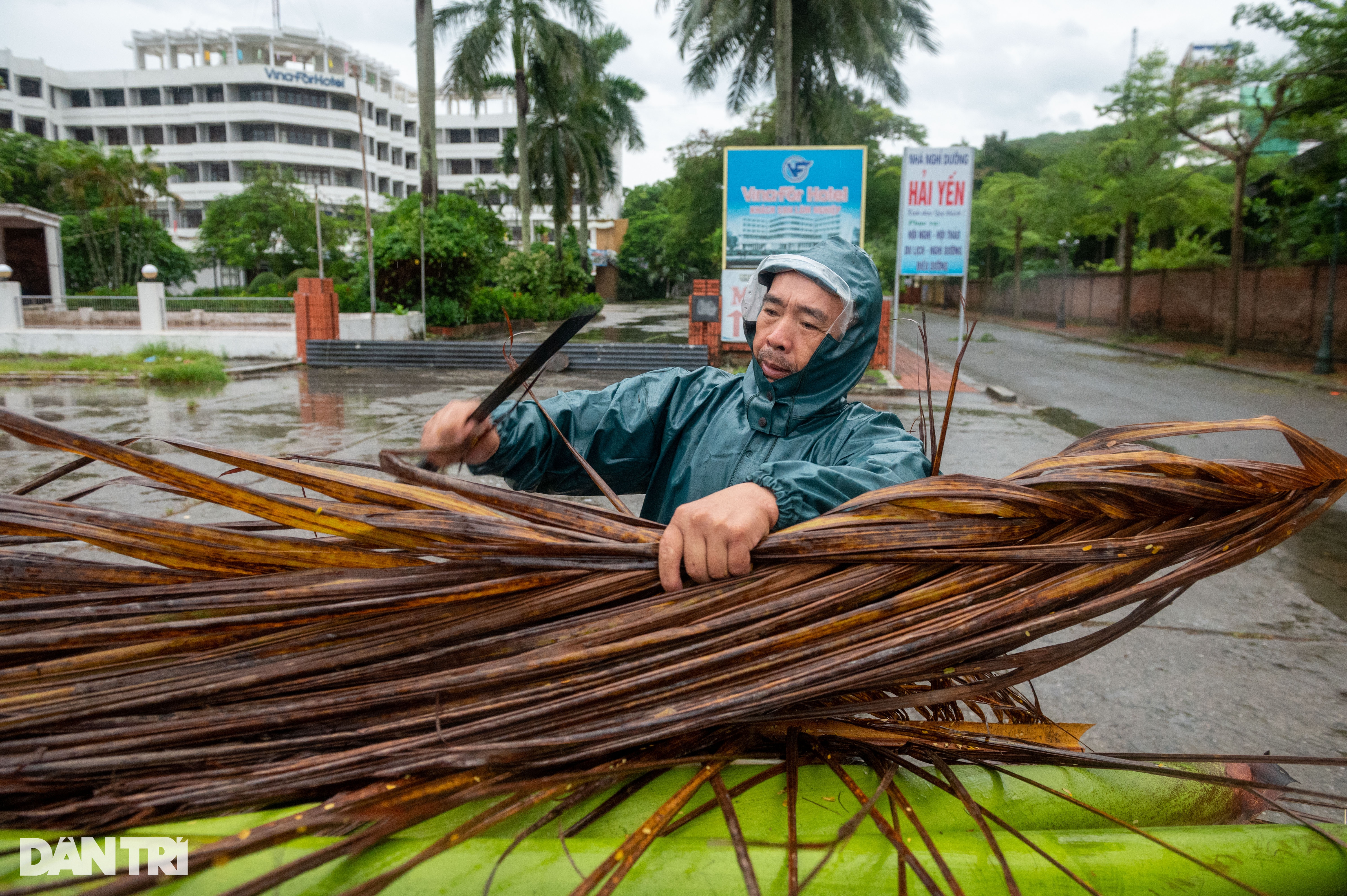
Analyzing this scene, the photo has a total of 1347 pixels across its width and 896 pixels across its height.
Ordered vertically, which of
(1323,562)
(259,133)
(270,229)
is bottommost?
(1323,562)

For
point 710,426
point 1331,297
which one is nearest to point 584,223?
point 1331,297

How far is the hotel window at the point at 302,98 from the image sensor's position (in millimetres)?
63031

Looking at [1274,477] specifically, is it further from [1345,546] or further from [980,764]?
[1345,546]

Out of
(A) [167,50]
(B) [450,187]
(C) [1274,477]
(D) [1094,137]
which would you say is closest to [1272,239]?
(D) [1094,137]

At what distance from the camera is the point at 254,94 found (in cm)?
6228

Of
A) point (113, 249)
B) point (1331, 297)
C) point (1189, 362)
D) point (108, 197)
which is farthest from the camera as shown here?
point (113, 249)

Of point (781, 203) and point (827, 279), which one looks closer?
point (827, 279)

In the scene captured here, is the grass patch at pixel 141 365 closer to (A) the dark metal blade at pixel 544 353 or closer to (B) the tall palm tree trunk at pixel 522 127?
(A) the dark metal blade at pixel 544 353

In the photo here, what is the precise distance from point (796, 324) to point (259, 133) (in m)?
71.7

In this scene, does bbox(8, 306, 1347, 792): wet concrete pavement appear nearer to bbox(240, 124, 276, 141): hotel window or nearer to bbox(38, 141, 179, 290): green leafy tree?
bbox(38, 141, 179, 290): green leafy tree

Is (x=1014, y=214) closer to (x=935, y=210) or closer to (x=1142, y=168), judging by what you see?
(x=1142, y=168)

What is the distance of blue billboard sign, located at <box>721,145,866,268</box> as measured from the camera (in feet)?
45.2

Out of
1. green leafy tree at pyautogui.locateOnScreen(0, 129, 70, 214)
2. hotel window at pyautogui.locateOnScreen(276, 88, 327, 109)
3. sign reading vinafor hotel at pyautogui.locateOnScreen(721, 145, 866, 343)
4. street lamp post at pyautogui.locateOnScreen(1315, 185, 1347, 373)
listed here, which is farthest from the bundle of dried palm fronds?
hotel window at pyautogui.locateOnScreen(276, 88, 327, 109)

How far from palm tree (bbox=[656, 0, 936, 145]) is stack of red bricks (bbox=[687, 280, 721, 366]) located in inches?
289
